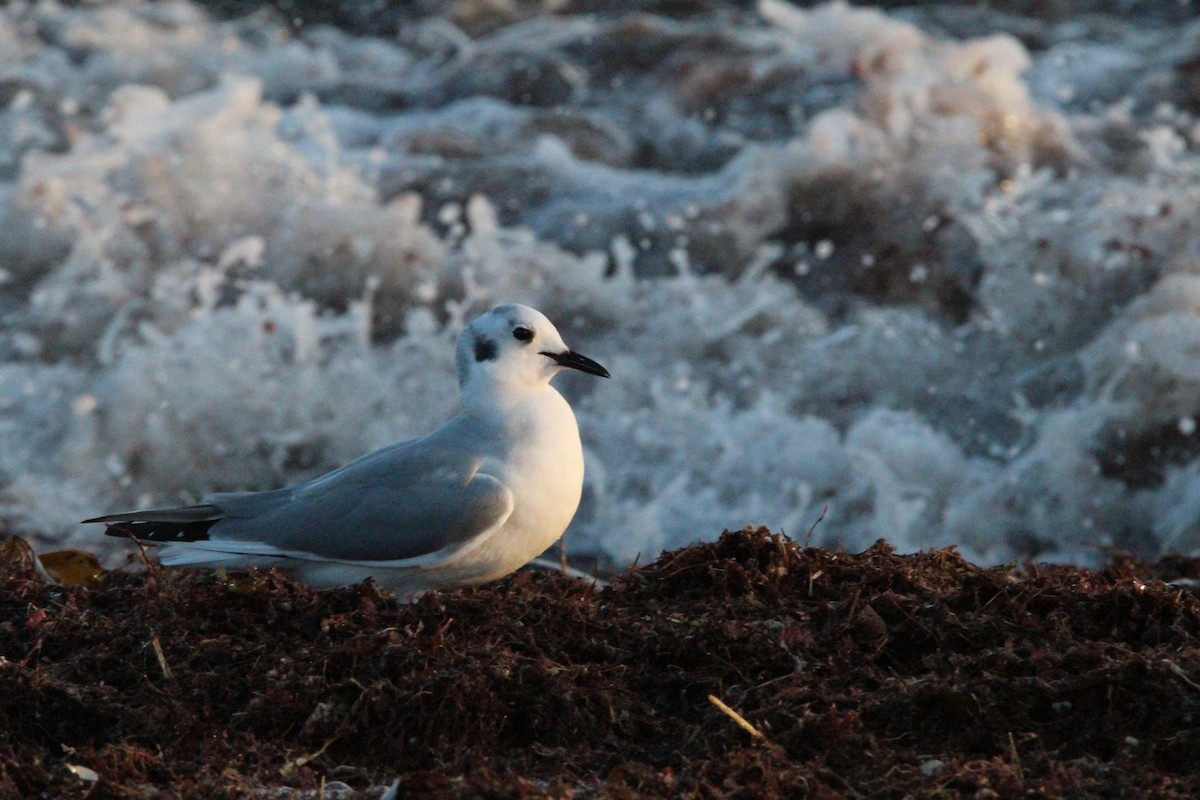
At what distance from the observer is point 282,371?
7.62m

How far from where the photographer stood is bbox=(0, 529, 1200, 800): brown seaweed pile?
264cm

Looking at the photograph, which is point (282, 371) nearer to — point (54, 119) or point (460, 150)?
point (460, 150)

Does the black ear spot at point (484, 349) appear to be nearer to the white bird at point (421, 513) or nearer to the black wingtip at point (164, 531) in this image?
the white bird at point (421, 513)

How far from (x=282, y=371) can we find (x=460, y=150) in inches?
104

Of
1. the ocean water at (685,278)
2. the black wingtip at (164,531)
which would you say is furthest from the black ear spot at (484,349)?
the ocean water at (685,278)

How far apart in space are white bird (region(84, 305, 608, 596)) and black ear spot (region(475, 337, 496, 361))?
67 mm

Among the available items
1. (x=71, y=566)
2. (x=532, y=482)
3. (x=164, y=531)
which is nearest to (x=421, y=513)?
(x=532, y=482)

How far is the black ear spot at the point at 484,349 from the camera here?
3869 mm

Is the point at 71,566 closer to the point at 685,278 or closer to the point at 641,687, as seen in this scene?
the point at 641,687

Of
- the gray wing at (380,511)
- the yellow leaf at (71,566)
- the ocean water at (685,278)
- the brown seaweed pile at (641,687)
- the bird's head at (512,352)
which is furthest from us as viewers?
the ocean water at (685,278)

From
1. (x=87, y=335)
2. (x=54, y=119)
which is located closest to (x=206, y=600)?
(x=87, y=335)

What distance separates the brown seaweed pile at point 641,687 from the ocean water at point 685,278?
3048mm

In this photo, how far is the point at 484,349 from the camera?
12.7ft

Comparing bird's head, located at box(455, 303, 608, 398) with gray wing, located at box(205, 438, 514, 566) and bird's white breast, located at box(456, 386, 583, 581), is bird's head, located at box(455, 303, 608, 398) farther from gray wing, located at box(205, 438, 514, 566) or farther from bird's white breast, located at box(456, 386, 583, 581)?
gray wing, located at box(205, 438, 514, 566)
